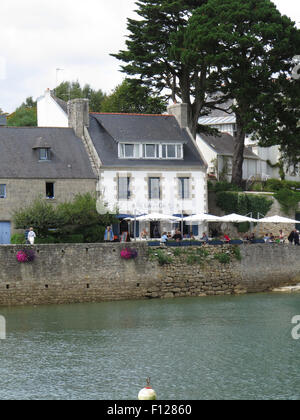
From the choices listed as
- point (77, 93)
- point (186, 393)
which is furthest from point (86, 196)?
point (77, 93)

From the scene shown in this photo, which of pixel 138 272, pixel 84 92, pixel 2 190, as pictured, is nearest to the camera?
pixel 138 272

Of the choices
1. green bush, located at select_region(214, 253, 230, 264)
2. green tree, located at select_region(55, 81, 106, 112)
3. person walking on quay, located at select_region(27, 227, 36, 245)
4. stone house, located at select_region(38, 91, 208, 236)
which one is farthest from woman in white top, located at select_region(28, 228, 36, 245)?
green tree, located at select_region(55, 81, 106, 112)

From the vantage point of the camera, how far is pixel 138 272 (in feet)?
150

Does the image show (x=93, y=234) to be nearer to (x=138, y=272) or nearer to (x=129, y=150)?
(x=138, y=272)

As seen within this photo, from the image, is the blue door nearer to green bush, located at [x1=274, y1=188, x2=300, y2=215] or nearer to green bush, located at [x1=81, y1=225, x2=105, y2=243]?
green bush, located at [x1=81, y1=225, x2=105, y2=243]

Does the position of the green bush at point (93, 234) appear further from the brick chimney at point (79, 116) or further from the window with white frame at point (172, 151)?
the brick chimney at point (79, 116)

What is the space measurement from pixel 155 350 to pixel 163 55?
32.4 m

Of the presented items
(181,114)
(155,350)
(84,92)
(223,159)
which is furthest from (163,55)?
(84,92)

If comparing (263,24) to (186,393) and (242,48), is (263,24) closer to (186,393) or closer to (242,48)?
(242,48)

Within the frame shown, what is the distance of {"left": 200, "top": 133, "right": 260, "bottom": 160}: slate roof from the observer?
74463 millimetres

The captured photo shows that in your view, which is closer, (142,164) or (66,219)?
(66,219)

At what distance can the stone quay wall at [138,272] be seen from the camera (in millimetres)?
43500

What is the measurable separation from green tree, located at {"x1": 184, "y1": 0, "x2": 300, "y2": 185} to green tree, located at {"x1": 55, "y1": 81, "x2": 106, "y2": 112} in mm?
41326

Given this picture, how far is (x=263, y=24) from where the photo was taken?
58.4 meters
